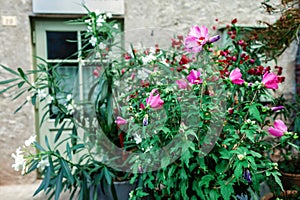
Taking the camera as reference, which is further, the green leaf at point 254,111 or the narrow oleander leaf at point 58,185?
the narrow oleander leaf at point 58,185

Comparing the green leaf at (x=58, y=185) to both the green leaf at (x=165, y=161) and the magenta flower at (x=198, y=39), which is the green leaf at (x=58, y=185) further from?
the magenta flower at (x=198, y=39)

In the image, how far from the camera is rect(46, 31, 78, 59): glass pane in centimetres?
300

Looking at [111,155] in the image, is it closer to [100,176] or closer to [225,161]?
[100,176]

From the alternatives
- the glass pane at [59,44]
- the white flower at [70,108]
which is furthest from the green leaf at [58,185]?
the glass pane at [59,44]

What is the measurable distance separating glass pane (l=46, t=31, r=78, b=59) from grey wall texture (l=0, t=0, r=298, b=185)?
0.20 metres

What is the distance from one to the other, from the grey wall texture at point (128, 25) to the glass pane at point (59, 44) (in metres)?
0.20

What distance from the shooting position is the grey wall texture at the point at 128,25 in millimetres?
2854

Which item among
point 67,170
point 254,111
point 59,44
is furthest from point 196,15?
point 67,170

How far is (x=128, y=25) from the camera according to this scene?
9.78 feet

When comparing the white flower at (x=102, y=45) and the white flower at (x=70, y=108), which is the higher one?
the white flower at (x=102, y=45)

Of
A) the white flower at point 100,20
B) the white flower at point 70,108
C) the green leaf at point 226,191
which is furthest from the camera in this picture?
the white flower at point 70,108

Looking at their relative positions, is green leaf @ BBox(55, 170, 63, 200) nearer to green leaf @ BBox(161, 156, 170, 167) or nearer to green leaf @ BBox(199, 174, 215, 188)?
green leaf @ BBox(161, 156, 170, 167)

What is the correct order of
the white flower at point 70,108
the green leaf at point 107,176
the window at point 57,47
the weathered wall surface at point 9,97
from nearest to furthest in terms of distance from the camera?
1. the green leaf at point 107,176
2. the white flower at point 70,108
3. the weathered wall surface at point 9,97
4. the window at point 57,47

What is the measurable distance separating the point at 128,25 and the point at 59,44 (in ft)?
2.53
